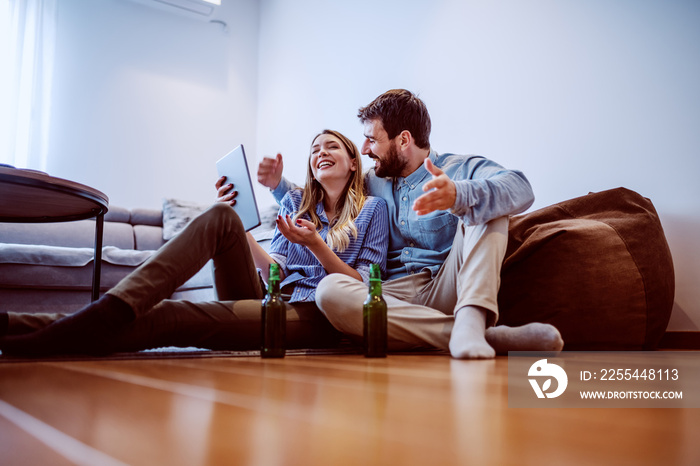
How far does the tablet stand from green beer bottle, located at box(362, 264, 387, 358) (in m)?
0.48

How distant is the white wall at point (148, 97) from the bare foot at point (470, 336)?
160 inches

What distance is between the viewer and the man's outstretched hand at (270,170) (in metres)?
1.99

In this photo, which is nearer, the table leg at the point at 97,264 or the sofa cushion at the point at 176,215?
the table leg at the point at 97,264

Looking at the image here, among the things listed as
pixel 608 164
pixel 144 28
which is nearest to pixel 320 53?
pixel 144 28

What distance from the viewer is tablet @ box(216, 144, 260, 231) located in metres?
1.73

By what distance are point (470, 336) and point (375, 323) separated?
26cm

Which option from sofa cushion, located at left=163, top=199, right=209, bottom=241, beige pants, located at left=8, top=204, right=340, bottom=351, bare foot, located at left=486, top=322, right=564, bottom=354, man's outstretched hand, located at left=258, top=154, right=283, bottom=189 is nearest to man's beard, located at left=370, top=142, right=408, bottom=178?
man's outstretched hand, located at left=258, top=154, right=283, bottom=189

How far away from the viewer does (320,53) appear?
4.38m

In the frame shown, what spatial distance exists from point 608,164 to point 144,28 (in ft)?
14.5

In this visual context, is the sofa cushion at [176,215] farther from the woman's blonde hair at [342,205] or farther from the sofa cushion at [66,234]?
the woman's blonde hair at [342,205]

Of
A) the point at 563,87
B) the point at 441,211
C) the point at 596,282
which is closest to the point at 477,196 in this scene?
the point at 441,211

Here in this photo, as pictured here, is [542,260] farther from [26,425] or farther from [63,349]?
[26,425]

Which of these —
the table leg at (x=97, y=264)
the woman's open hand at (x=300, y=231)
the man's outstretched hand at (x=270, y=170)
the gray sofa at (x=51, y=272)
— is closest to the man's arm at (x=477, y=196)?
the woman's open hand at (x=300, y=231)

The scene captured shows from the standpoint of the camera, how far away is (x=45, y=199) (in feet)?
5.84
